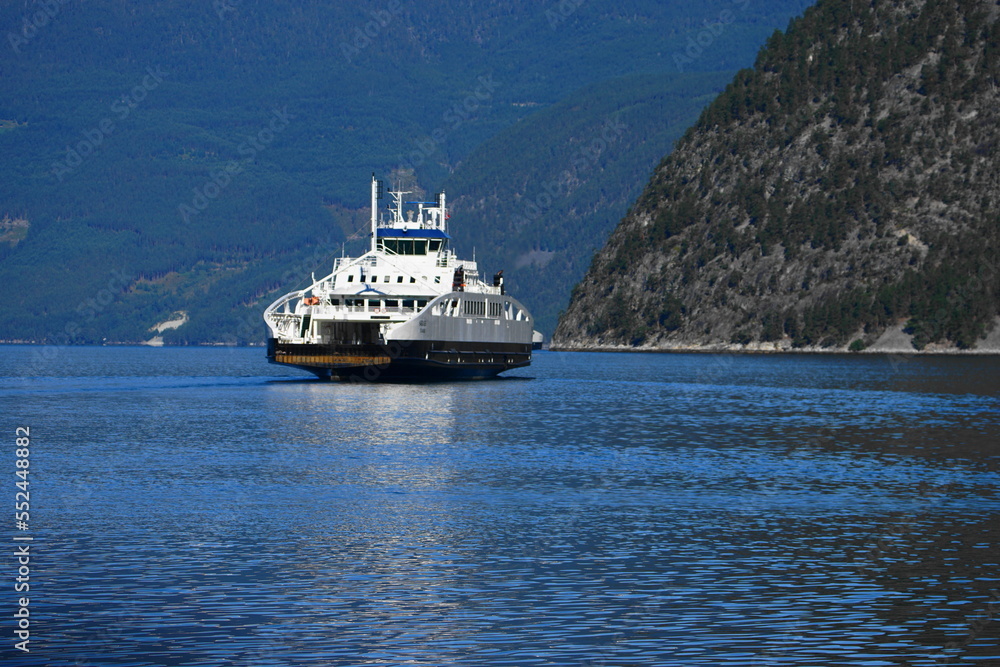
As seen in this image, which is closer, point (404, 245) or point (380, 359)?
point (380, 359)

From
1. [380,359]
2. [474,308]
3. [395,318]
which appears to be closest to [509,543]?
[380,359]

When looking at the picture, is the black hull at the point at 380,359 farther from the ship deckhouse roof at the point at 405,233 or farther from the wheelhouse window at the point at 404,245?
the ship deckhouse roof at the point at 405,233

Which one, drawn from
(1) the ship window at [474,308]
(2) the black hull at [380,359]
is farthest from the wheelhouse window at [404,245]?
(2) the black hull at [380,359]

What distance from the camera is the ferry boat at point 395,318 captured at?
365 ft

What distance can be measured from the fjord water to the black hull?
34.5 m

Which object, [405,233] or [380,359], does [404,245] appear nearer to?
[405,233]

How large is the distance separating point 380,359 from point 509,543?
76.9 meters

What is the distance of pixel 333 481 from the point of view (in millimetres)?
48438

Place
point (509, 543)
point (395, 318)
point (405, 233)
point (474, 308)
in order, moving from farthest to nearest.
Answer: point (405, 233) → point (474, 308) → point (395, 318) → point (509, 543)


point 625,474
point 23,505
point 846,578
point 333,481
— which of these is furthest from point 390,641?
point 625,474

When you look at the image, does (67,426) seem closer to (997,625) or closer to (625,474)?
(625,474)

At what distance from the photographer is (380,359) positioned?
111312mm

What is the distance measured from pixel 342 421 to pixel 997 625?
5357 cm

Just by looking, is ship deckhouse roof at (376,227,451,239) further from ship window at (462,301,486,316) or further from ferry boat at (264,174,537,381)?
ship window at (462,301,486,316)
